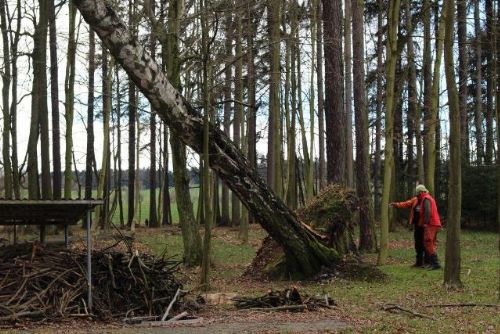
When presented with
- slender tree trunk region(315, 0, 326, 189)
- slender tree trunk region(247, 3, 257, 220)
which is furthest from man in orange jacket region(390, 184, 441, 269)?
slender tree trunk region(315, 0, 326, 189)

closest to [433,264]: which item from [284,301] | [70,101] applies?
[284,301]

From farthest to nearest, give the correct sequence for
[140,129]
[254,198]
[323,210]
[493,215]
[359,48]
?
[140,129], [493,215], [359,48], [323,210], [254,198]

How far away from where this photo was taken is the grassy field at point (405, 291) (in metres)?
8.63

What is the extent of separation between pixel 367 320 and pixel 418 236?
21.8 feet

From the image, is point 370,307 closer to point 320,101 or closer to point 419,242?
point 419,242

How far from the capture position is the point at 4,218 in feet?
36.2

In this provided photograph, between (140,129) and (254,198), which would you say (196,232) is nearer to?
(254,198)

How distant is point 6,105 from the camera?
26.1m

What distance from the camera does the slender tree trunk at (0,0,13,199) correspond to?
976 inches

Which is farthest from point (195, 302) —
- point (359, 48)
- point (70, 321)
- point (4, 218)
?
point (359, 48)

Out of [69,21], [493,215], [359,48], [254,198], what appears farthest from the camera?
[493,215]

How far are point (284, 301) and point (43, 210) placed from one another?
14.1 ft

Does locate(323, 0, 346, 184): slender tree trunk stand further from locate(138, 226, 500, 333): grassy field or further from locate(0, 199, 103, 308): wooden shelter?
locate(0, 199, 103, 308): wooden shelter

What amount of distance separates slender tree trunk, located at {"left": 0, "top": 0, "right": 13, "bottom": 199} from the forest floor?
469 inches
